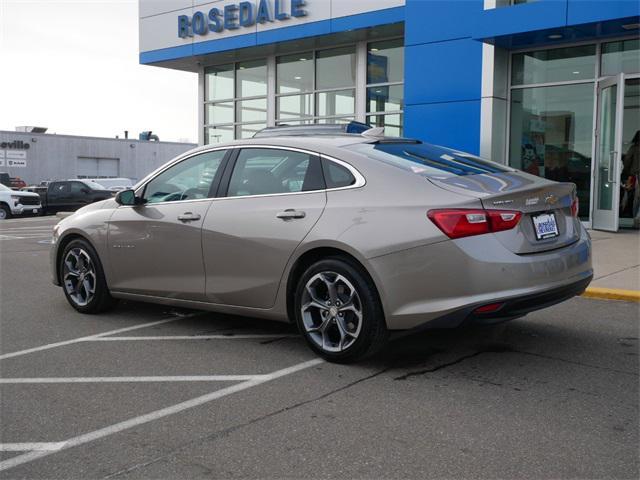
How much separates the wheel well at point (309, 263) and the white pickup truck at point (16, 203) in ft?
81.9

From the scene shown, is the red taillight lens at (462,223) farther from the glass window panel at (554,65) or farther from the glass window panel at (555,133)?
the glass window panel at (554,65)

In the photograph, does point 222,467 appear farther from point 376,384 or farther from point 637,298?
point 637,298

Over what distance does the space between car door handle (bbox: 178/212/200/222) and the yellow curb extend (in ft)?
14.1

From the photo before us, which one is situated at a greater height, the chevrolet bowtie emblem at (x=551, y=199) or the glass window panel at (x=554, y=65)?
the glass window panel at (x=554, y=65)

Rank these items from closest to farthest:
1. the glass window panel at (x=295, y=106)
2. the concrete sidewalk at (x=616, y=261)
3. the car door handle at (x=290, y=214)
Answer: the car door handle at (x=290, y=214), the concrete sidewalk at (x=616, y=261), the glass window panel at (x=295, y=106)

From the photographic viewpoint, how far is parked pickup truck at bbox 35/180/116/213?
96.5 ft

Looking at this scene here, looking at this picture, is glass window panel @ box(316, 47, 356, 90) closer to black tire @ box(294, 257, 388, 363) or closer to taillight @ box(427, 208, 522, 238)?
black tire @ box(294, 257, 388, 363)

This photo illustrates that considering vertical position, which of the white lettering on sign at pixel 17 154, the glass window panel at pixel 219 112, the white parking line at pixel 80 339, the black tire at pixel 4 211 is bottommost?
the black tire at pixel 4 211

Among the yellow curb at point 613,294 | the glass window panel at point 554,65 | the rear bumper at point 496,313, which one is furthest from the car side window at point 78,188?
the rear bumper at point 496,313

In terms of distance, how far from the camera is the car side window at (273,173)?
5.16 m

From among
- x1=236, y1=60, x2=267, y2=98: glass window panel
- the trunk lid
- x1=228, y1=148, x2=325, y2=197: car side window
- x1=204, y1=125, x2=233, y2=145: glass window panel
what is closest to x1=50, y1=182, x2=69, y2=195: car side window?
x1=204, y1=125, x2=233, y2=145: glass window panel

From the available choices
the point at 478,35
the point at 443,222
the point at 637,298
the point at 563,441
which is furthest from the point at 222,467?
the point at 478,35

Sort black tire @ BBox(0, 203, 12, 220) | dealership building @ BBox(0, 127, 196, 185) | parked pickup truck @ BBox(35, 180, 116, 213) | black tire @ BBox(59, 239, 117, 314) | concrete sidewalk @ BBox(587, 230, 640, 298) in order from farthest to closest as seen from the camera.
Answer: dealership building @ BBox(0, 127, 196, 185)
parked pickup truck @ BBox(35, 180, 116, 213)
black tire @ BBox(0, 203, 12, 220)
concrete sidewalk @ BBox(587, 230, 640, 298)
black tire @ BBox(59, 239, 117, 314)

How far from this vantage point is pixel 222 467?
10.7ft
